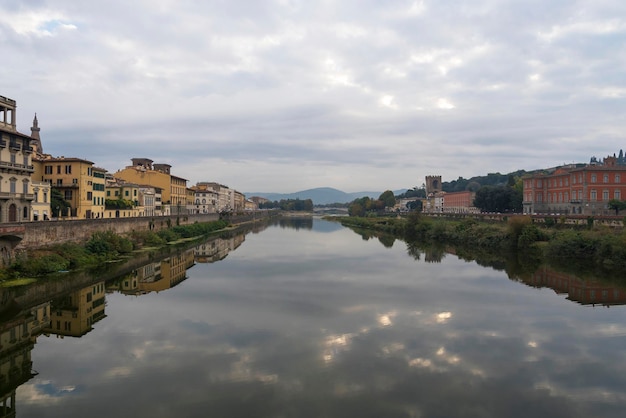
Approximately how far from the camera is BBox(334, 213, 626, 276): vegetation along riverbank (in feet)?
84.7

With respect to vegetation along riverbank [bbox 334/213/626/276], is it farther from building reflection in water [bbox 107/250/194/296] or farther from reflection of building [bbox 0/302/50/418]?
reflection of building [bbox 0/302/50/418]

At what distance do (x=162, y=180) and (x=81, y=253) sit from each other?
38.6 meters

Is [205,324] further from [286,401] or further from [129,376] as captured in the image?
[286,401]

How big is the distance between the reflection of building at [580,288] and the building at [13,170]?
28682 mm

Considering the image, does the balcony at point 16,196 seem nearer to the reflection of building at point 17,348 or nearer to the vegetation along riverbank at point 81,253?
the vegetation along riverbank at point 81,253

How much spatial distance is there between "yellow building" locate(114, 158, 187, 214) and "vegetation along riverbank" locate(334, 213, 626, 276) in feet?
119

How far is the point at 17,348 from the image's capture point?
12.4m

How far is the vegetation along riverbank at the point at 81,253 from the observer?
66.2 ft

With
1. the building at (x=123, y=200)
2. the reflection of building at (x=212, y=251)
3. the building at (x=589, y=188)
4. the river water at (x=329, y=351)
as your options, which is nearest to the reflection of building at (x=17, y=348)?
the river water at (x=329, y=351)

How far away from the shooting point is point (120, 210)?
4294cm

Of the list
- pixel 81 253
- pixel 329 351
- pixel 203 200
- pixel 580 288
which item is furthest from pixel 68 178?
pixel 203 200

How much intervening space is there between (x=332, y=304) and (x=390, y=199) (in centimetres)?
11837

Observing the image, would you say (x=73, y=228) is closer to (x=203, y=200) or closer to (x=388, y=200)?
(x=203, y=200)

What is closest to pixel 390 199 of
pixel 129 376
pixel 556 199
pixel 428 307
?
pixel 556 199
